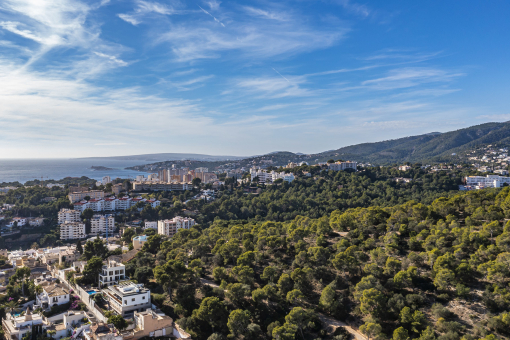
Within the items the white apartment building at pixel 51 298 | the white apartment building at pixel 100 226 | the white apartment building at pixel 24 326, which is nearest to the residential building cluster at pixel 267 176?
the white apartment building at pixel 100 226

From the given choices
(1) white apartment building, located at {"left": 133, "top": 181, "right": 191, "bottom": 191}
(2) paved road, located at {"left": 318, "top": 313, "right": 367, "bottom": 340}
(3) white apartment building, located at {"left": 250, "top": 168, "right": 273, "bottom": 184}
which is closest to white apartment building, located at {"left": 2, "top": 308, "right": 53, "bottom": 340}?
(2) paved road, located at {"left": 318, "top": 313, "right": 367, "bottom": 340}

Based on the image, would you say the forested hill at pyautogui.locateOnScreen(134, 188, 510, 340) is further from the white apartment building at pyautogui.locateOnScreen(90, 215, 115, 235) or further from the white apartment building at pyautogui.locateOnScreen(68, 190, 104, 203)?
the white apartment building at pyautogui.locateOnScreen(68, 190, 104, 203)

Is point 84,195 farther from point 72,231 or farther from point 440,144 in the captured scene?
point 440,144

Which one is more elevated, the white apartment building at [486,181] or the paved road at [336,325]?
the white apartment building at [486,181]

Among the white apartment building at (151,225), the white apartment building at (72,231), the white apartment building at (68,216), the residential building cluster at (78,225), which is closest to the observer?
the white apartment building at (72,231)

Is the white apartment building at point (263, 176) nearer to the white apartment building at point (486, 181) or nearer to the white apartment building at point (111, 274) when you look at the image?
the white apartment building at point (486, 181)
